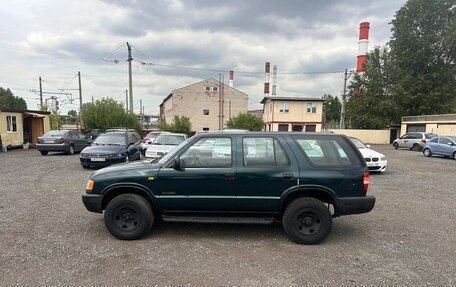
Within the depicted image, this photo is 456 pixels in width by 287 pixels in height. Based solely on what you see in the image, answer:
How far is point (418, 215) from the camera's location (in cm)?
546

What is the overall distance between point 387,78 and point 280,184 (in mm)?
36074

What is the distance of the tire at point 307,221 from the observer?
3.96 m

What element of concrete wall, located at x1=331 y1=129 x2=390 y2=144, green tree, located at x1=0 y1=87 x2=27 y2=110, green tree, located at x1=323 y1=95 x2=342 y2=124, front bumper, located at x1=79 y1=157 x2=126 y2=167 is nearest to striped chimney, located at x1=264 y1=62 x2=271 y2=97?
concrete wall, located at x1=331 y1=129 x2=390 y2=144

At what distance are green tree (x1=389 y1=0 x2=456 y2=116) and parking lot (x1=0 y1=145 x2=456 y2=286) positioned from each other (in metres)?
31.0

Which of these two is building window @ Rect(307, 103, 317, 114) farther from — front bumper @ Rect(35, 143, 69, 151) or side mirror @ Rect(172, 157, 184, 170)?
side mirror @ Rect(172, 157, 184, 170)

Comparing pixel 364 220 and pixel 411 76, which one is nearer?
pixel 364 220

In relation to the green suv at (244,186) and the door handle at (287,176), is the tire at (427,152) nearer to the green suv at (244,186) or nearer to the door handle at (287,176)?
the green suv at (244,186)

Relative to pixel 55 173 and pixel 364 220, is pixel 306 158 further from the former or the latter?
pixel 55 173

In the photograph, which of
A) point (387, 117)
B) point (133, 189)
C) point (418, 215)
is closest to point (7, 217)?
point (133, 189)

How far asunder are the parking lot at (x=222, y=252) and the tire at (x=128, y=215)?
166mm

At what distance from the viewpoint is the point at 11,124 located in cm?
1819

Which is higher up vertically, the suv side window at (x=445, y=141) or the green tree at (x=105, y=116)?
the green tree at (x=105, y=116)

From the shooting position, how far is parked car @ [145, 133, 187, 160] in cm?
1073

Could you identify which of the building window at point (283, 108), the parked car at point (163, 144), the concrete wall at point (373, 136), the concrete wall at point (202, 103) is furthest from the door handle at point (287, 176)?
the concrete wall at point (202, 103)
